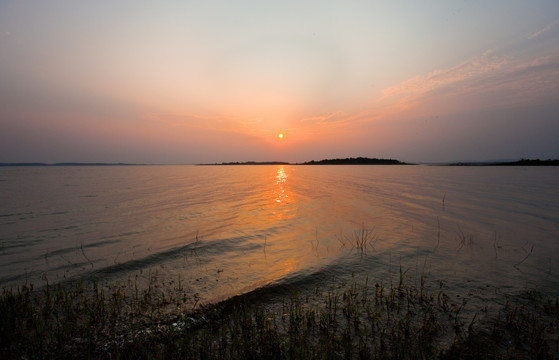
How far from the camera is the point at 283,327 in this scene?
6.72 m

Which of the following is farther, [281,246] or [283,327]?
[281,246]

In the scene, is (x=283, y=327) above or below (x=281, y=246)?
above

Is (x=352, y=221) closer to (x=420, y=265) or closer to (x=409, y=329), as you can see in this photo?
(x=420, y=265)

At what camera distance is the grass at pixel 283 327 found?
560 centimetres

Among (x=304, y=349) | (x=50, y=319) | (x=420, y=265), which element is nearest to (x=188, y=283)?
(x=50, y=319)

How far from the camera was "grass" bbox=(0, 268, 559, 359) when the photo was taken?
220 inches

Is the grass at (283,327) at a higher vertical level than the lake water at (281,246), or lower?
higher

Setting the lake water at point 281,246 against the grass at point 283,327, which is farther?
the lake water at point 281,246

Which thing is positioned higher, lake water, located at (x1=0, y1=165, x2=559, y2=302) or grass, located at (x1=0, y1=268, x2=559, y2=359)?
grass, located at (x1=0, y1=268, x2=559, y2=359)

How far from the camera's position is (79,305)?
7.82 meters

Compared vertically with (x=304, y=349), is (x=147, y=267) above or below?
below

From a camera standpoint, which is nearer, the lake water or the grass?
the grass

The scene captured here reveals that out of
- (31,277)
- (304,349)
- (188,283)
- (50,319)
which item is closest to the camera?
(304,349)

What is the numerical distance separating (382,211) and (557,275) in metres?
14.1
